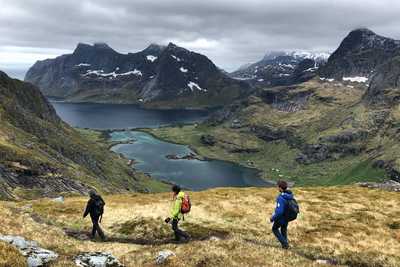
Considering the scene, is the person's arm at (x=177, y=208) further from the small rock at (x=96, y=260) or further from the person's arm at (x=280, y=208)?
the small rock at (x=96, y=260)

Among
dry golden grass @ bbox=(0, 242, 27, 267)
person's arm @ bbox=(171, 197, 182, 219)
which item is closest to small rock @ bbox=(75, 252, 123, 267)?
dry golden grass @ bbox=(0, 242, 27, 267)

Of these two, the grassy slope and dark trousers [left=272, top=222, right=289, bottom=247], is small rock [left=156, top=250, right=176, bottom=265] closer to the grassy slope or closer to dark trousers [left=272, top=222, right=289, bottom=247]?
the grassy slope

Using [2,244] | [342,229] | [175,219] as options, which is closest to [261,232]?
[342,229]

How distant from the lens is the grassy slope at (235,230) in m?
27.8

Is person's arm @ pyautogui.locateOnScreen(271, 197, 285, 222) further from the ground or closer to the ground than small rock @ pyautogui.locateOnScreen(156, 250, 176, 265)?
further from the ground

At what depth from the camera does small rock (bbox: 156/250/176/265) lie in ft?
84.8

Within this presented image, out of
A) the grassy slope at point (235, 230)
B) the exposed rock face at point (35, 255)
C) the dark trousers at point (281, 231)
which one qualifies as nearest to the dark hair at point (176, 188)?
the grassy slope at point (235, 230)

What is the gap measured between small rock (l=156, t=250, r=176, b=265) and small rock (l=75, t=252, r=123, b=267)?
2315 mm

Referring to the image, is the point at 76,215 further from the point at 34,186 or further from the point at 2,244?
the point at 34,186

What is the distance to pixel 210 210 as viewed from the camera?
49.8 meters

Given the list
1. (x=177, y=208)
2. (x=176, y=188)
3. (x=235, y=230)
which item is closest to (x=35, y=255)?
(x=176, y=188)

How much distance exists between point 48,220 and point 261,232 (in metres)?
19.6

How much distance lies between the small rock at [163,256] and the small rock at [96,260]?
2.32 m

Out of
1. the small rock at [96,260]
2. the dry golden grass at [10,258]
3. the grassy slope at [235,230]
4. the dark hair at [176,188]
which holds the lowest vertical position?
the grassy slope at [235,230]
